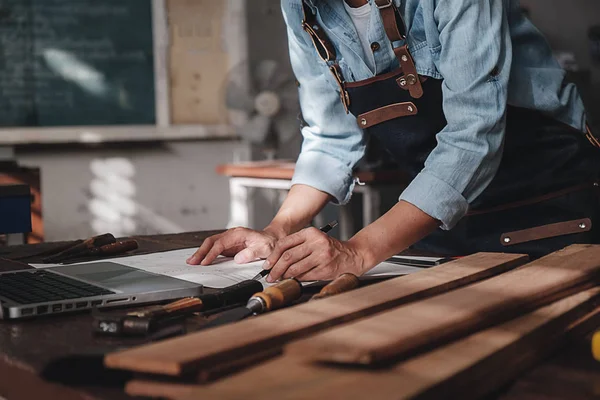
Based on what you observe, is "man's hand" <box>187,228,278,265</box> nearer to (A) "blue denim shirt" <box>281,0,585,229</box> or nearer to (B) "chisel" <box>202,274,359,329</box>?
(A) "blue denim shirt" <box>281,0,585,229</box>

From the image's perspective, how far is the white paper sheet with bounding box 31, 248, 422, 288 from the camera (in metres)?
1.16

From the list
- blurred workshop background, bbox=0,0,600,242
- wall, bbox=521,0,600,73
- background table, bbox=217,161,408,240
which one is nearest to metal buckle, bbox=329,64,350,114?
background table, bbox=217,161,408,240

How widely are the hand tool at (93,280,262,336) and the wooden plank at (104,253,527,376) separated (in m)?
0.17

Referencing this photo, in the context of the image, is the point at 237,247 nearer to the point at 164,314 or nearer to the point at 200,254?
the point at 200,254

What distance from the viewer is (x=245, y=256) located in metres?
1.33

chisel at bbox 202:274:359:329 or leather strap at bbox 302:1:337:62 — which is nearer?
chisel at bbox 202:274:359:329

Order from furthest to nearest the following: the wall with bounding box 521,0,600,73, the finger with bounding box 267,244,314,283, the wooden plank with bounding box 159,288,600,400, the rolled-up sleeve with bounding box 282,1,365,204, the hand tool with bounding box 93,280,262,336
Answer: the wall with bounding box 521,0,600,73 < the rolled-up sleeve with bounding box 282,1,365,204 < the finger with bounding box 267,244,314,283 < the hand tool with bounding box 93,280,262,336 < the wooden plank with bounding box 159,288,600,400

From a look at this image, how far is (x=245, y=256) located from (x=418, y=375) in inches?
32.1

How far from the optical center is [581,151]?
1.57 m

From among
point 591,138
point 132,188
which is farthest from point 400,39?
point 132,188

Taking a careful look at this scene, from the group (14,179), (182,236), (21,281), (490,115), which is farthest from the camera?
(14,179)

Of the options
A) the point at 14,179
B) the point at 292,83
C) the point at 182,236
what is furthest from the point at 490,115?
the point at 292,83

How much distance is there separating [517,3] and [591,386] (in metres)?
1.10

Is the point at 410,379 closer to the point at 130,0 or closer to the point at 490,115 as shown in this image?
the point at 490,115
